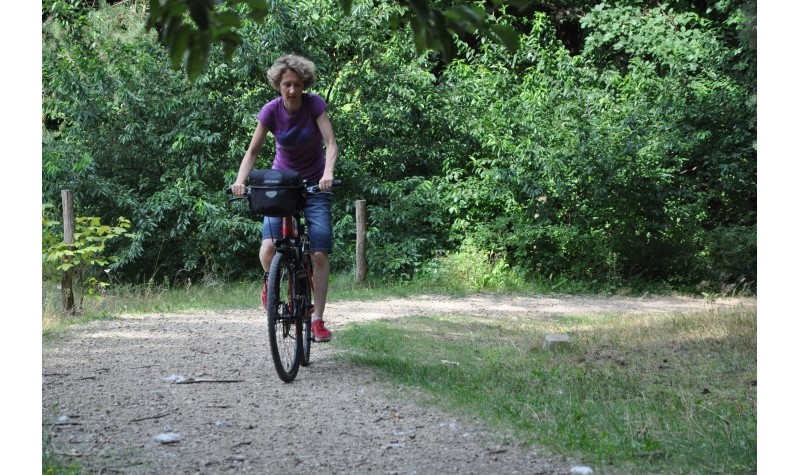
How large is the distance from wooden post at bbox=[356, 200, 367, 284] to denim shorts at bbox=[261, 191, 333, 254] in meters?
7.52

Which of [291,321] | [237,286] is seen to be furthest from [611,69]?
[291,321]

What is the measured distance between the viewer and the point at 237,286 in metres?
13.2

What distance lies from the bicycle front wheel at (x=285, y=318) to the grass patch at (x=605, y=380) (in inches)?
24.0

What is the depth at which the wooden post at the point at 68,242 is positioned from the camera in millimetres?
8859

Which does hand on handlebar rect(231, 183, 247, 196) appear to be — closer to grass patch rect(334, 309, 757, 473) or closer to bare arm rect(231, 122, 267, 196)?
bare arm rect(231, 122, 267, 196)

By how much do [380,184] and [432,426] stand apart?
10604mm

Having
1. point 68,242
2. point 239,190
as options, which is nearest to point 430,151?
point 68,242

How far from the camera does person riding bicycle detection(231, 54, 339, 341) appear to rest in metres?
5.33

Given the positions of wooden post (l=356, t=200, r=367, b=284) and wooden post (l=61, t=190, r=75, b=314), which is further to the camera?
wooden post (l=356, t=200, r=367, b=284)

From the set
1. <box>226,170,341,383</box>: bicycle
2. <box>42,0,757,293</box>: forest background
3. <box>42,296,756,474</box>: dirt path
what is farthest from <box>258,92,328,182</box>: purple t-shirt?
<box>42,0,757,293</box>: forest background

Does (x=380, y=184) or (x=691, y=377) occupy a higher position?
(x=380, y=184)

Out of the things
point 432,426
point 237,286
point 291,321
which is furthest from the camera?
point 237,286

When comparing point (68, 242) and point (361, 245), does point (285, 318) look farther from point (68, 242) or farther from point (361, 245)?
point (361, 245)
